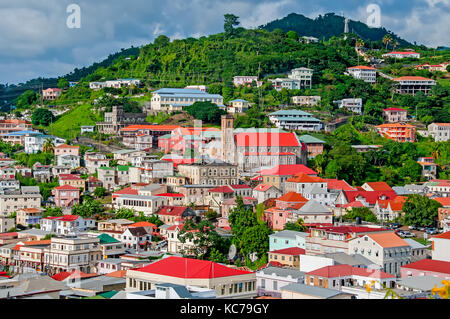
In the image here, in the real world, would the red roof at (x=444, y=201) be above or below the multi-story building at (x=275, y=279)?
above

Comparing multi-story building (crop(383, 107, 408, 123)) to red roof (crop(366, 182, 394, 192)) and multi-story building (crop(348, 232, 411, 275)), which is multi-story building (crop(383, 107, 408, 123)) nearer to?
red roof (crop(366, 182, 394, 192))

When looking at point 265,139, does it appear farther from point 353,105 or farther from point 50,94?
point 50,94

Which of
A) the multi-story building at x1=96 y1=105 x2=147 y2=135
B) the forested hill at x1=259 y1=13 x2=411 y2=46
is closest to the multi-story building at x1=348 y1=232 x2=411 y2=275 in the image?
the multi-story building at x1=96 y1=105 x2=147 y2=135

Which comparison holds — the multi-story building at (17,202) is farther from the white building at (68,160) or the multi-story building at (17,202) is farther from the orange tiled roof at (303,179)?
the orange tiled roof at (303,179)

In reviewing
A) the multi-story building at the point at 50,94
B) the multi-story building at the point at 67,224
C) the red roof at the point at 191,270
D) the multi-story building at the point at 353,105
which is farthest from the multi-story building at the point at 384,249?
the multi-story building at the point at 50,94
